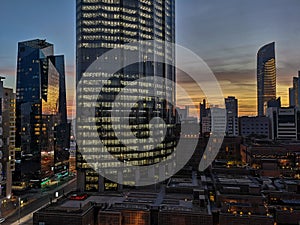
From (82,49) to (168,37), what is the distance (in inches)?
1328

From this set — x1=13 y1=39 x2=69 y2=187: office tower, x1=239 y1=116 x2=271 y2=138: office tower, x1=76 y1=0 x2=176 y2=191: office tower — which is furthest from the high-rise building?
x1=239 y1=116 x2=271 y2=138: office tower

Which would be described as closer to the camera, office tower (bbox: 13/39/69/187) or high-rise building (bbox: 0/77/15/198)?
high-rise building (bbox: 0/77/15/198)

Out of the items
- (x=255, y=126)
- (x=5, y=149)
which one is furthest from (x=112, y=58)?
(x=255, y=126)

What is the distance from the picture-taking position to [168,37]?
375 feet

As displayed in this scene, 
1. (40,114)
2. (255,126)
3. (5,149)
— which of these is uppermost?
(40,114)

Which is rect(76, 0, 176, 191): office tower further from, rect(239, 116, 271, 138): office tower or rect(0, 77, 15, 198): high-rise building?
rect(239, 116, 271, 138): office tower

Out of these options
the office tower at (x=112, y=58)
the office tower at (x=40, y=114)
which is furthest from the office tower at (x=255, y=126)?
the office tower at (x=112, y=58)

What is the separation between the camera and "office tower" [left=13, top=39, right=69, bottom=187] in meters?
120

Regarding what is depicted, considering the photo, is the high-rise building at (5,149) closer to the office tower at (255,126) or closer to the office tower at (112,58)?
the office tower at (112,58)

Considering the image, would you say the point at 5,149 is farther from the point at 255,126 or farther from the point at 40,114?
the point at 255,126

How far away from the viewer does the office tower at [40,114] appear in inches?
4729

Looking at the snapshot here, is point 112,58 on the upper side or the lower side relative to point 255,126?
upper

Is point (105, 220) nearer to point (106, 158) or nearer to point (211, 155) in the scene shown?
point (106, 158)

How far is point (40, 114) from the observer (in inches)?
5256
